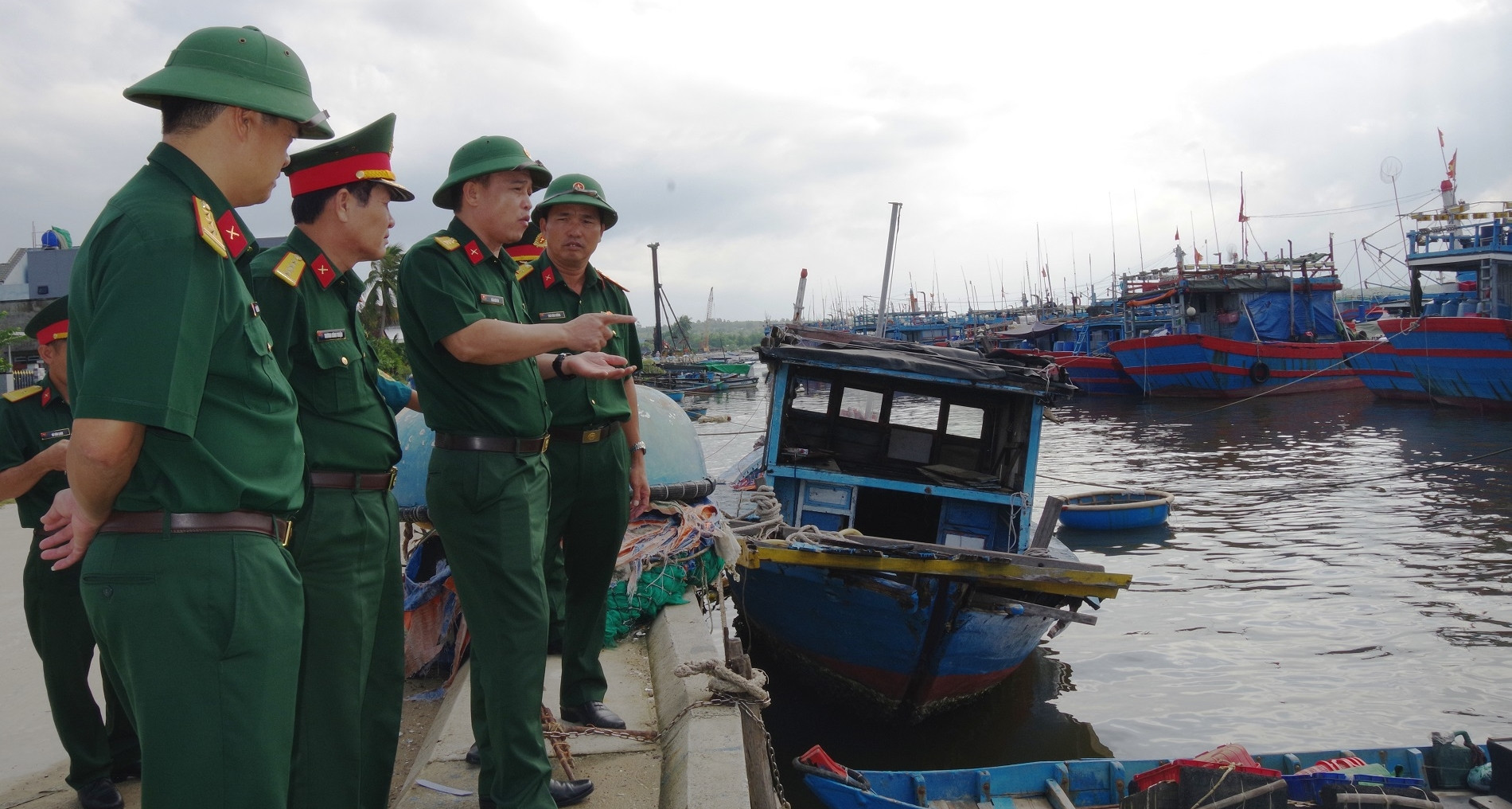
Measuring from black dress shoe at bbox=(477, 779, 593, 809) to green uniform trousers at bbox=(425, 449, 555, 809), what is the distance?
0.32 m

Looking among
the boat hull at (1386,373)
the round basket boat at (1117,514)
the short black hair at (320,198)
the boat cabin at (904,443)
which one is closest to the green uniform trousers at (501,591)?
the short black hair at (320,198)

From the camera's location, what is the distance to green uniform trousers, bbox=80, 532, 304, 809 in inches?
65.7

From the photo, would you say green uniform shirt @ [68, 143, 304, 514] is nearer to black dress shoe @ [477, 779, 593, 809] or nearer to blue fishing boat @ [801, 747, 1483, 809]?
black dress shoe @ [477, 779, 593, 809]

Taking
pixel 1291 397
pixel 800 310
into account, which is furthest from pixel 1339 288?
pixel 800 310

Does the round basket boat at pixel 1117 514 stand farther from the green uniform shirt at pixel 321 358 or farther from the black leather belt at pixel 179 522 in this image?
the black leather belt at pixel 179 522

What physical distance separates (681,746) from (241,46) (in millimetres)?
2606

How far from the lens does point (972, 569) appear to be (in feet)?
19.2

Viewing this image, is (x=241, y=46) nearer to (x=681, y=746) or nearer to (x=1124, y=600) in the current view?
(x=681, y=746)

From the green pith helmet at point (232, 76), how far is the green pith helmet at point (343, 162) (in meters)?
0.63

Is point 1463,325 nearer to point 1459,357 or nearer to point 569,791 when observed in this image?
point 1459,357

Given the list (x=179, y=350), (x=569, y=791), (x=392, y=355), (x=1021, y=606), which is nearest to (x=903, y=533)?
(x=1021, y=606)

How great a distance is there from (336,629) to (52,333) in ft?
7.02

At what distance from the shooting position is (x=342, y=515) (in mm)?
2434

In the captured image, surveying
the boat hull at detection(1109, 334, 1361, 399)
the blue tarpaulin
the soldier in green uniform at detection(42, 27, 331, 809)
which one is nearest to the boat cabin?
the soldier in green uniform at detection(42, 27, 331, 809)
